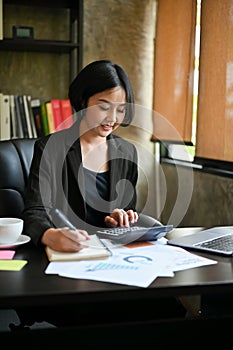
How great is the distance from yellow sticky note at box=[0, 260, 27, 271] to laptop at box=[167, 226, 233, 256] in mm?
449

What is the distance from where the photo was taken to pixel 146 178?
340 centimetres

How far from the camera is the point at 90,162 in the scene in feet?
6.09

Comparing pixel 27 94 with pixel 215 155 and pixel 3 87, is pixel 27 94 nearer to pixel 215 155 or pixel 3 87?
pixel 3 87

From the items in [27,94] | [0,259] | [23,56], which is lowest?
[0,259]

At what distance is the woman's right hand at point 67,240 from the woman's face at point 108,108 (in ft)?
1.75

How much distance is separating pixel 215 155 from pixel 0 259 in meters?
1.59

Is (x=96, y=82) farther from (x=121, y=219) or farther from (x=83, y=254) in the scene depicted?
(x=83, y=254)

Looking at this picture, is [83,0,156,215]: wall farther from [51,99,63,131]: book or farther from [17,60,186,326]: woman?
[17,60,186,326]: woman

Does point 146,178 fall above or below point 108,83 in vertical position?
below

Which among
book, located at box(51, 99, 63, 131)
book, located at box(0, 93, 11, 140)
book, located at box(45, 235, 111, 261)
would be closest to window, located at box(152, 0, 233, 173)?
book, located at box(51, 99, 63, 131)

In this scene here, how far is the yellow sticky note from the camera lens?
1.17m

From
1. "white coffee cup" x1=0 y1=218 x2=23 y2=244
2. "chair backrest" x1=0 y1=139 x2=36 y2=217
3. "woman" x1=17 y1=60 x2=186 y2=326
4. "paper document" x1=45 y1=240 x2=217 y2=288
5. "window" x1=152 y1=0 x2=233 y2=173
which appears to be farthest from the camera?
"window" x1=152 y1=0 x2=233 y2=173

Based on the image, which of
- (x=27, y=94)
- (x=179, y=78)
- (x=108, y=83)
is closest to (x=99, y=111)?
(x=108, y=83)

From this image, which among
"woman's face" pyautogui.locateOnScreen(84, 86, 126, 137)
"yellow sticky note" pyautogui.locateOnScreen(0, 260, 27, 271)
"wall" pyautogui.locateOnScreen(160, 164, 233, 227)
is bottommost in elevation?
"wall" pyautogui.locateOnScreen(160, 164, 233, 227)
